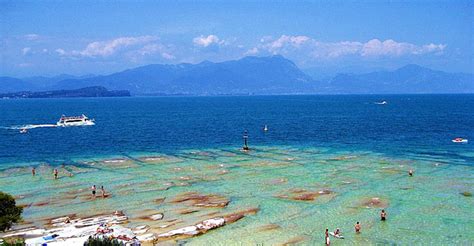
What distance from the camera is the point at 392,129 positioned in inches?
5369

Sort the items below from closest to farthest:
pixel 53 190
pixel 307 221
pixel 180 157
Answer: pixel 307 221 → pixel 53 190 → pixel 180 157

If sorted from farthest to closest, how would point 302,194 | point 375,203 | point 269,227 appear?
point 302,194
point 375,203
point 269,227

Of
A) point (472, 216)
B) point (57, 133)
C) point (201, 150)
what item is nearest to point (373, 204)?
point (472, 216)

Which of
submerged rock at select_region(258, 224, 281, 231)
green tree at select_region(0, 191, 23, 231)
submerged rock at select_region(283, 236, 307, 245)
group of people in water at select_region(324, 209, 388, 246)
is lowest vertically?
submerged rock at select_region(283, 236, 307, 245)

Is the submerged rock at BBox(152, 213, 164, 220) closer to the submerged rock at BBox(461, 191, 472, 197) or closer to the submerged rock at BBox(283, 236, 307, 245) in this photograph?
the submerged rock at BBox(283, 236, 307, 245)

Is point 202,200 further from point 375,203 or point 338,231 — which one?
point 375,203

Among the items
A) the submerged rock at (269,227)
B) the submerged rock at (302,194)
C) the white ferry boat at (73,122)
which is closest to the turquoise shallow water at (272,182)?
the submerged rock at (269,227)

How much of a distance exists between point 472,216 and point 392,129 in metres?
91.6

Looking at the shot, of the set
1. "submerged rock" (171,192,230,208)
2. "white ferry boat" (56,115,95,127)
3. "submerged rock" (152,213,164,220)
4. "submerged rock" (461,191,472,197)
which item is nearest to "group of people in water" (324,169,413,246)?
"submerged rock" (461,191,472,197)

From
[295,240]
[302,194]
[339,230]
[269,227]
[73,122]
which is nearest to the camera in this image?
[295,240]

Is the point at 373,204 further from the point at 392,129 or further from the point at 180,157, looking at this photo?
the point at 392,129

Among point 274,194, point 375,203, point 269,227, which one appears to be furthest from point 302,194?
point 269,227

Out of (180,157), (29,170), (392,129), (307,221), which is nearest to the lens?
(307,221)

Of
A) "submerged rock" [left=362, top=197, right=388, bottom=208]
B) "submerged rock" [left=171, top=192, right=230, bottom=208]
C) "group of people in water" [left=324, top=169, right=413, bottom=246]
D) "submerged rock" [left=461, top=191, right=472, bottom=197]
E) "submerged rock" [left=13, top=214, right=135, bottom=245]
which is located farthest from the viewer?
"submerged rock" [left=461, top=191, right=472, bottom=197]
